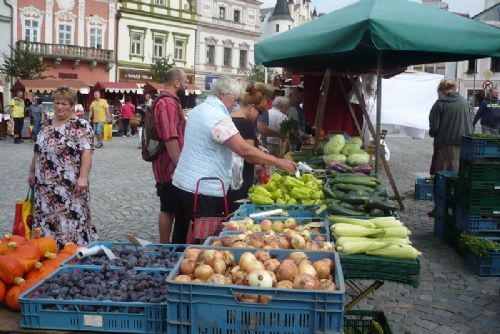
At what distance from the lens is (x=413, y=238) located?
7168 mm

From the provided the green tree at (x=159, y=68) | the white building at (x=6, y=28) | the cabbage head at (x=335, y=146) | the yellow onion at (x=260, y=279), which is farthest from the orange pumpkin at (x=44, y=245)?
the green tree at (x=159, y=68)

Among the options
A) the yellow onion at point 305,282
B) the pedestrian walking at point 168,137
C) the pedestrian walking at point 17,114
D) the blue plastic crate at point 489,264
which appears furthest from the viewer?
the pedestrian walking at point 17,114

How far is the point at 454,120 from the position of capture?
27.7 feet

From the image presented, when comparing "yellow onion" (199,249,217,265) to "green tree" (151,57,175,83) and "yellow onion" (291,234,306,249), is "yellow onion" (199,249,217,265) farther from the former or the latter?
"green tree" (151,57,175,83)

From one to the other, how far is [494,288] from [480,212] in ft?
3.51

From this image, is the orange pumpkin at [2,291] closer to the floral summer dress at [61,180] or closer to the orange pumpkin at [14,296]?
the orange pumpkin at [14,296]

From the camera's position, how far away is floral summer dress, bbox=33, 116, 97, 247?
4719mm

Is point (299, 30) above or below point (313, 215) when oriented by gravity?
above

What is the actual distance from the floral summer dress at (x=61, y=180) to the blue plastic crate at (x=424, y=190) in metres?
6.67

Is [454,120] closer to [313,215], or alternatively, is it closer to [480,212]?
[480,212]

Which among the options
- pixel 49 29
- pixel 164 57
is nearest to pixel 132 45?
pixel 164 57

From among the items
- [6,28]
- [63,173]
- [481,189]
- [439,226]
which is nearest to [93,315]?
[63,173]

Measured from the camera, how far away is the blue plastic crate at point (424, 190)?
9.87 metres

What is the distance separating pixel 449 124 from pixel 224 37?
48.3 metres
